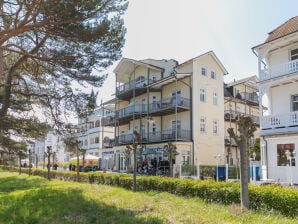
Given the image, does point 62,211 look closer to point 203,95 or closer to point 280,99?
point 280,99

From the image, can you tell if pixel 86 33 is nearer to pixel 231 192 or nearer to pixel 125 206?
pixel 125 206

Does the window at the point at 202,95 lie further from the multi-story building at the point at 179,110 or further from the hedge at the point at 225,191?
the hedge at the point at 225,191

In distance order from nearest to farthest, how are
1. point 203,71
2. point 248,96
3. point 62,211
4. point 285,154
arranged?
point 62,211, point 285,154, point 203,71, point 248,96

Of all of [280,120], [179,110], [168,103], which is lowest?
[280,120]

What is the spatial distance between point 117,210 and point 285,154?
12.4 m

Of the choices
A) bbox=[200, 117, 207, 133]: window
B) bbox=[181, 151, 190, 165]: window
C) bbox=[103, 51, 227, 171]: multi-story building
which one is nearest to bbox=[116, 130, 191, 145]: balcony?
bbox=[103, 51, 227, 171]: multi-story building

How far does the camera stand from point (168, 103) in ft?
104

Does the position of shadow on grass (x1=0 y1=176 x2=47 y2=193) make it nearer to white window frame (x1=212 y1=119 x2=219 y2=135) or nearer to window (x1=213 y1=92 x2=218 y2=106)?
white window frame (x1=212 y1=119 x2=219 y2=135)

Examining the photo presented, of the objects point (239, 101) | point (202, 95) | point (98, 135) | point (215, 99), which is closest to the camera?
point (202, 95)

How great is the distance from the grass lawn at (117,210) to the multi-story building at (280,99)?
9.40 meters

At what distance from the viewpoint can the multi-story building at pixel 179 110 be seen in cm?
3050

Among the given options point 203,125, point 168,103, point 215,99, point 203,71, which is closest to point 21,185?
point 168,103

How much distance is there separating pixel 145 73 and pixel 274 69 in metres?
19.3

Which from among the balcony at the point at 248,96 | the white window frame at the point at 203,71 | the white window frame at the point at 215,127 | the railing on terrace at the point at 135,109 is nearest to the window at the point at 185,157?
the white window frame at the point at 215,127
